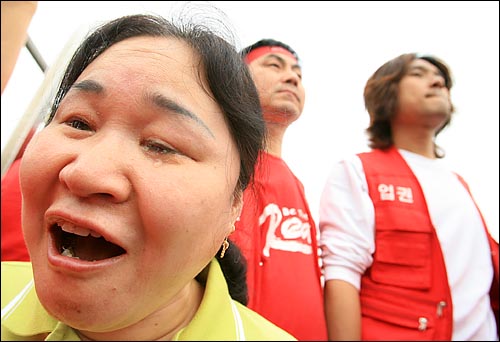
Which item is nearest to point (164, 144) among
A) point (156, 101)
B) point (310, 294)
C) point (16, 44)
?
point (156, 101)

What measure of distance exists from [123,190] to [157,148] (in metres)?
0.09

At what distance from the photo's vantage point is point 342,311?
133 cm

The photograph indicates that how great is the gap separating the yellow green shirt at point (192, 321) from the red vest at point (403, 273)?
59 cm

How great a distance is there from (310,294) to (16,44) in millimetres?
977

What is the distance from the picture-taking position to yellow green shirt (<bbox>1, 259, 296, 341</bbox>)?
2.42ft

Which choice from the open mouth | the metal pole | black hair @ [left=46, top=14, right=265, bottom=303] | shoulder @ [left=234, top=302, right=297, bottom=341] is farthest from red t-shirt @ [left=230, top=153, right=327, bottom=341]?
the metal pole

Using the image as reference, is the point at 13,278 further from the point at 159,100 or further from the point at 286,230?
the point at 286,230

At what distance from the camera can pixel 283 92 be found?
55.8 inches

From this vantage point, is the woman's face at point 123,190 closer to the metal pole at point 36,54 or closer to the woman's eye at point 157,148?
the woman's eye at point 157,148

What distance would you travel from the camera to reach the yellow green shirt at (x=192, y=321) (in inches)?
29.1

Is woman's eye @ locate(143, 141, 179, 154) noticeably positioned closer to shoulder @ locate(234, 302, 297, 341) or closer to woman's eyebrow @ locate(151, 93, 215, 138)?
woman's eyebrow @ locate(151, 93, 215, 138)

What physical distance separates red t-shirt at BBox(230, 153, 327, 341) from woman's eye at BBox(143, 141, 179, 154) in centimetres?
55

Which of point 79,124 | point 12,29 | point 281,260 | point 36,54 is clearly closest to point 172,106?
point 79,124

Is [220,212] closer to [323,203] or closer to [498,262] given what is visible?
[323,203]
